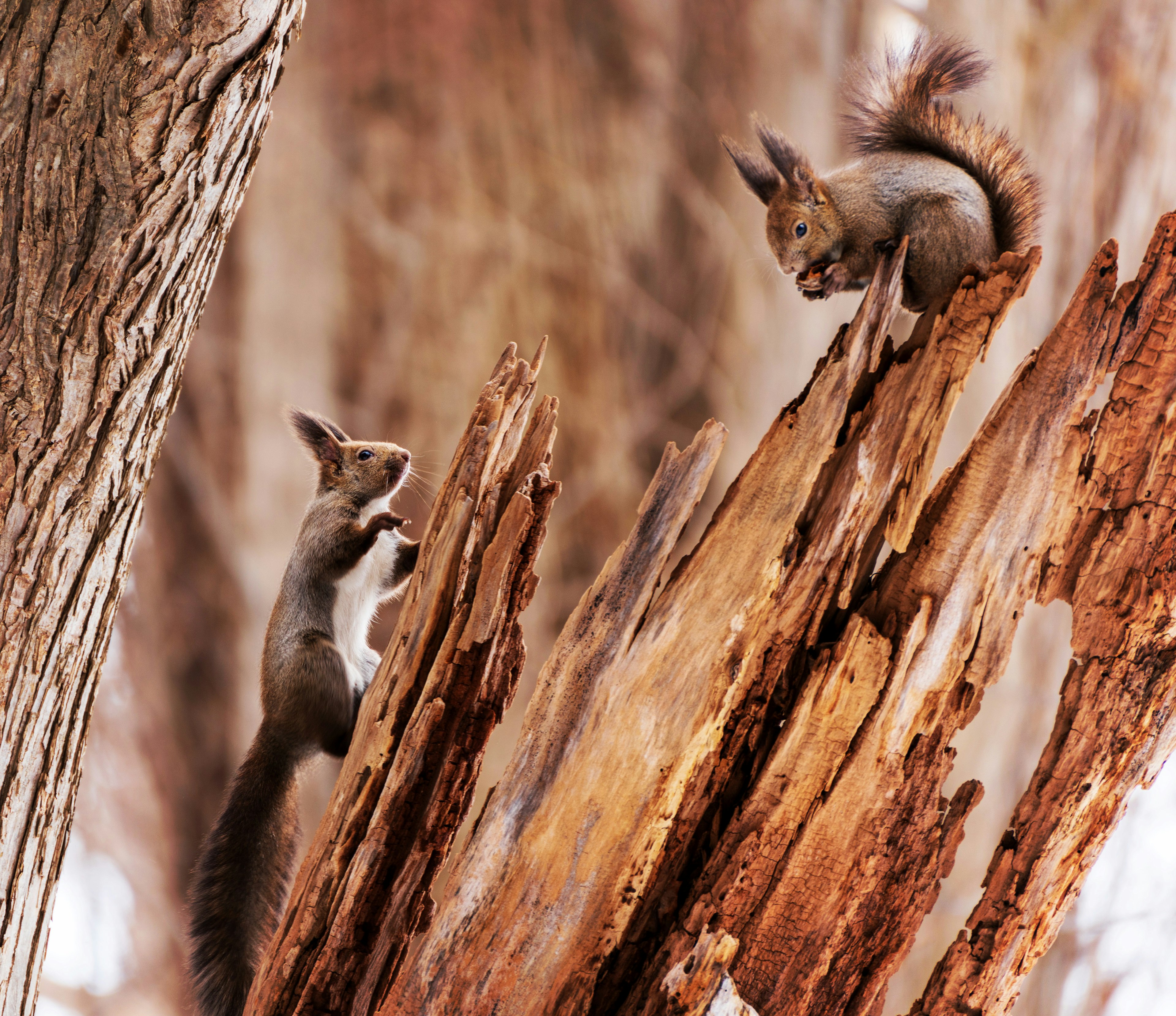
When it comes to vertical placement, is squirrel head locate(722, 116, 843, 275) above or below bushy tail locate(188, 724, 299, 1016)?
above

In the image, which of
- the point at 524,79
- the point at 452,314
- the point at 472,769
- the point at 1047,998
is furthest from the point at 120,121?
the point at 1047,998

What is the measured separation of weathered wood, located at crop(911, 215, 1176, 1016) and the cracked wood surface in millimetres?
883

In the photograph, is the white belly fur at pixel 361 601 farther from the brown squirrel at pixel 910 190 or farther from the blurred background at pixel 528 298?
the blurred background at pixel 528 298

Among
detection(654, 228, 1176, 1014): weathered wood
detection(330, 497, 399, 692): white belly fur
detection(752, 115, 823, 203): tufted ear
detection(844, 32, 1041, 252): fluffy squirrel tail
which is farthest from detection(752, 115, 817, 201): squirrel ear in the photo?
detection(330, 497, 399, 692): white belly fur

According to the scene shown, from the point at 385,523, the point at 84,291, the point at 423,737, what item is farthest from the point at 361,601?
the point at 84,291

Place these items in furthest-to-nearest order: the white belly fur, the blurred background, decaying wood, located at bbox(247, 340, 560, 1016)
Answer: the blurred background < the white belly fur < decaying wood, located at bbox(247, 340, 560, 1016)

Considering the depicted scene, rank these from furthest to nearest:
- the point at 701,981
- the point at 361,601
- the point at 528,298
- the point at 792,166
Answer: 1. the point at 528,298
2. the point at 361,601
3. the point at 792,166
4. the point at 701,981

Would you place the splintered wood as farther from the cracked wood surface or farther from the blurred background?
the blurred background

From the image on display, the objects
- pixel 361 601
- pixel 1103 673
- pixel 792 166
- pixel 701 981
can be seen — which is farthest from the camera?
pixel 361 601

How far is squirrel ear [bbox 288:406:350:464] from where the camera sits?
50.6 inches

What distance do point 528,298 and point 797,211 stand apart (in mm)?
1464

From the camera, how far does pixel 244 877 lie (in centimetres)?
106

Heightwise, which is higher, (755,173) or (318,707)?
(755,173)

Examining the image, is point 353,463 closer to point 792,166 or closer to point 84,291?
point 84,291
